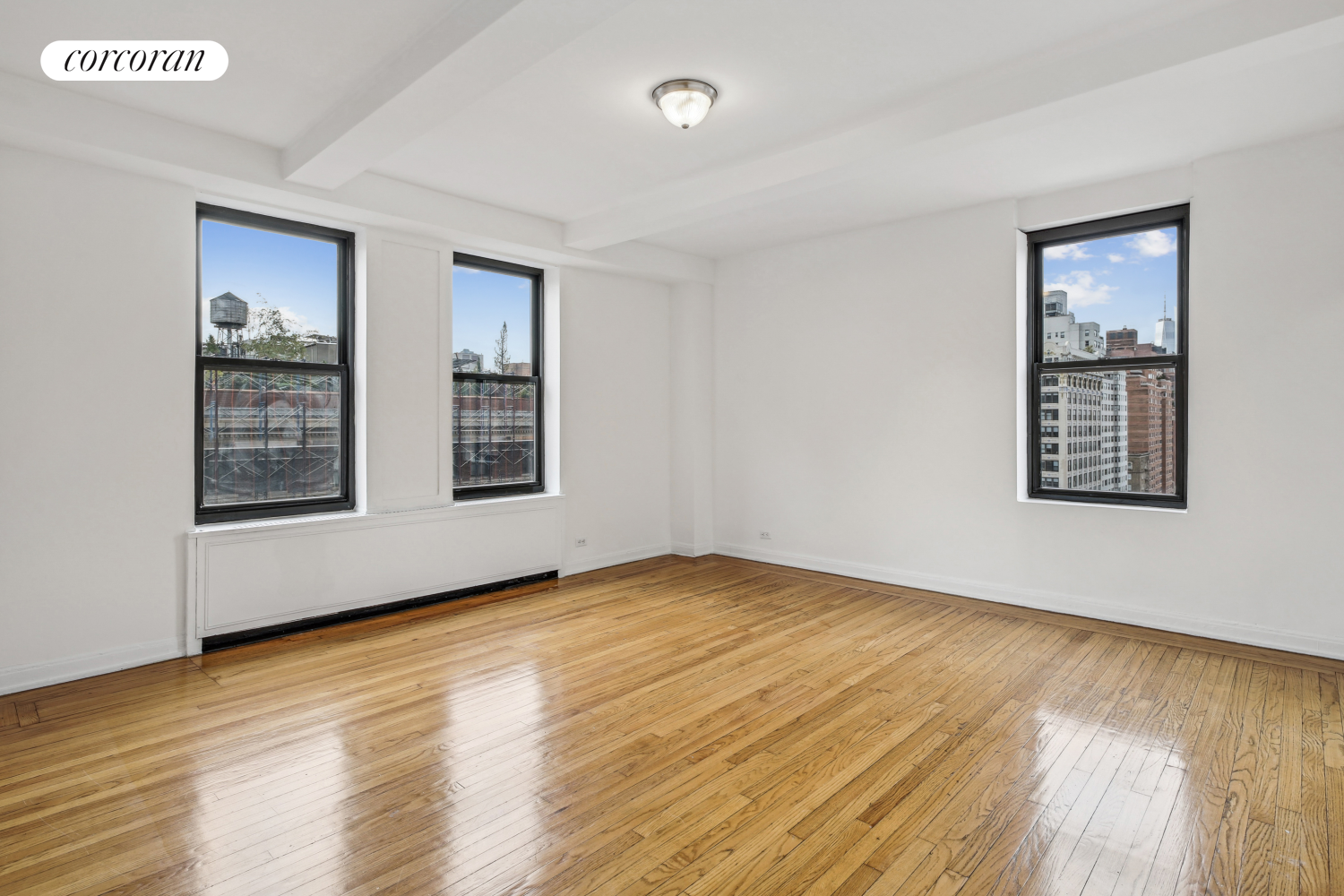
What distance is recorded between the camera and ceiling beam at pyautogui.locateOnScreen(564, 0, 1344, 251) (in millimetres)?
2602

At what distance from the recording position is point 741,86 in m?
3.30

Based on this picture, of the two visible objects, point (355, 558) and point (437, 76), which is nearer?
point (437, 76)

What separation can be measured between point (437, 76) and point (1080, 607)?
4.86 metres

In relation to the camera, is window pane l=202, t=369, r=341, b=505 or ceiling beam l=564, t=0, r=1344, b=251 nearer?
ceiling beam l=564, t=0, r=1344, b=251

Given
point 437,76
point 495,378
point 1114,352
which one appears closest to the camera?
point 437,76

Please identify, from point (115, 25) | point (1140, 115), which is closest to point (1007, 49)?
point (1140, 115)

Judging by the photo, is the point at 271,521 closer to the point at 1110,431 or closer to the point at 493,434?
the point at 493,434

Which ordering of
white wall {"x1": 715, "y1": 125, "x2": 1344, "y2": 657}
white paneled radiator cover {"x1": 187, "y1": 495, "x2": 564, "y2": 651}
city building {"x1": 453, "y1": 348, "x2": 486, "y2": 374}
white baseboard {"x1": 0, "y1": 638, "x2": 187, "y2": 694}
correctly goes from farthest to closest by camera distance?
1. city building {"x1": 453, "y1": 348, "x2": 486, "y2": 374}
2. white paneled radiator cover {"x1": 187, "y1": 495, "x2": 564, "y2": 651}
3. white wall {"x1": 715, "y1": 125, "x2": 1344, "y2": 657}
4. white baseboard {"x1": 0, "y1": 638, "x2": 187, "y2": 694}

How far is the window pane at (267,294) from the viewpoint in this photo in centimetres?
428

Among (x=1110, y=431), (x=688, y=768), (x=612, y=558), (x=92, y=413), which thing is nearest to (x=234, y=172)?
(x=92, y=413)

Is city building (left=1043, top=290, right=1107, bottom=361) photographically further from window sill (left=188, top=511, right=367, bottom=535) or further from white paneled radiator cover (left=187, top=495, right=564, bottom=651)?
window sill (left=188, top=511, right=367, bottom=535)

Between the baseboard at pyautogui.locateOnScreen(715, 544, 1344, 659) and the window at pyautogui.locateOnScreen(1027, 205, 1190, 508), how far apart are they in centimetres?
71

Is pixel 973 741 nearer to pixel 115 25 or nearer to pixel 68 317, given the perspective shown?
Answer: pixel 115 25

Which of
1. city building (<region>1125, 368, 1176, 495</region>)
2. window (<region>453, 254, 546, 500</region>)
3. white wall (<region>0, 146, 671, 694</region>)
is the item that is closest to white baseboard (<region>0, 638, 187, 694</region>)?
white wall (<region>0, 146, 671, 694</region>)
